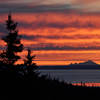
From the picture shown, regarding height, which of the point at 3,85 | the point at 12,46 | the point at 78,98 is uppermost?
the point at 12,46

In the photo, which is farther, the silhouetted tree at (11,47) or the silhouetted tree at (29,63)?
the silhouetted tree at (29,63)

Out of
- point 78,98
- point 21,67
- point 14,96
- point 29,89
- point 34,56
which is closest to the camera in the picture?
point 14,96

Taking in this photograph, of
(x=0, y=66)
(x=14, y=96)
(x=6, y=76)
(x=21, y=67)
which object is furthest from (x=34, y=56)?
(x=14, y=96)

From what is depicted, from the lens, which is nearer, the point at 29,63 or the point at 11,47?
the point at 11,47

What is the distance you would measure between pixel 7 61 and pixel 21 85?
1610 cm

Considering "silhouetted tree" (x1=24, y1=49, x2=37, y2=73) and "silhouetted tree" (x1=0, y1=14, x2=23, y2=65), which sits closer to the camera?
"silhouetted tree" (x1=0, y1=14, x2=23, y2=65)

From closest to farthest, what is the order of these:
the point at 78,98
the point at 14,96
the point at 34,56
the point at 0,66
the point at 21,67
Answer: the point at 14,96, the point at 78,98, the point at 0,66, the point at 21,67, the point at 34,56

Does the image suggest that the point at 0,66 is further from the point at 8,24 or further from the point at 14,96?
the point at 14,96

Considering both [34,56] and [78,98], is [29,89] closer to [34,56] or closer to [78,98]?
[78,98]

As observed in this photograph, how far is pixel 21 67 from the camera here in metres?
57.9

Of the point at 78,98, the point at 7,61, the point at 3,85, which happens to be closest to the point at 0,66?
the point at 7,61

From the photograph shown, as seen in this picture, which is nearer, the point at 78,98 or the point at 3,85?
the point at 3,85

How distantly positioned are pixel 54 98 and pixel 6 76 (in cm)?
588

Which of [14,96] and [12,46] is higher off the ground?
[12,46]
